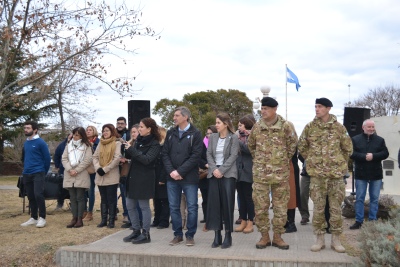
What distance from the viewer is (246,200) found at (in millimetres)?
7719

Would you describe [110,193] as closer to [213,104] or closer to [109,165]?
[109,165]

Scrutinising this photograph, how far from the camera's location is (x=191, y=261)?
19.3 ft

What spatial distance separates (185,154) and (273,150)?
51.2 inches

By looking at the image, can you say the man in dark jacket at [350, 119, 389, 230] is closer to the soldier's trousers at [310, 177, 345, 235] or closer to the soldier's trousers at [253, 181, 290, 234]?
the soldier's trousers at [310, 177, 345, 235]

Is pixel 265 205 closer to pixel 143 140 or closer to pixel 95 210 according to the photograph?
pixel 143 140

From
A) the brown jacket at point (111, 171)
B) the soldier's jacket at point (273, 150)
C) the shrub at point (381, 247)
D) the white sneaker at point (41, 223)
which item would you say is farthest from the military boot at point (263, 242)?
the white sneaker at point (41, 223)

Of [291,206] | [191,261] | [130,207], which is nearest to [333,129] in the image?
[291,206]

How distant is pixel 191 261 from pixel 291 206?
97.1 inches

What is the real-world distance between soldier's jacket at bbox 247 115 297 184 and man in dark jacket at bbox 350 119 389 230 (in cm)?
207

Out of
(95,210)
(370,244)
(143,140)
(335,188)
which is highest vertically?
(143,140)

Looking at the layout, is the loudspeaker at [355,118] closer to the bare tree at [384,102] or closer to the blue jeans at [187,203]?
the blue jeans at [187,203]

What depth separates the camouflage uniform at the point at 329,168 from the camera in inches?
240

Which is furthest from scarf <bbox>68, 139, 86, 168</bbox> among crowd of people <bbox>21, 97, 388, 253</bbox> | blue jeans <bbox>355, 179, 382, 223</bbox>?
blue jeans <bbox>355, 179, 382, 223</bbox>

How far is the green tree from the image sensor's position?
52.1 metres
